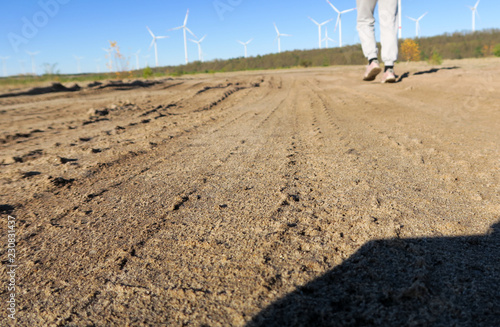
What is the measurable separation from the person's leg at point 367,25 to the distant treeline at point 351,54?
77.9 feet

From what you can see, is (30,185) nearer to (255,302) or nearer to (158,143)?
(158,143)

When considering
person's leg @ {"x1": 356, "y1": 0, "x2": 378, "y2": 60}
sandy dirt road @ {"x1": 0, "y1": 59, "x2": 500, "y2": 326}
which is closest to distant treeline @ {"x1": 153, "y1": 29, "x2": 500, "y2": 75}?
person's leg @ {"x1": 356, "y1": 0, "x2": 378, "y2": 60}

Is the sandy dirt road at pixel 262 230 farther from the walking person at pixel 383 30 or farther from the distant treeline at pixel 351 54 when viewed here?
the distant treeline at pixel 351 54

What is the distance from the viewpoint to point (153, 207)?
186cm

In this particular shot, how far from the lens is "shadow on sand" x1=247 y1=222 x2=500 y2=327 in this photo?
38.5 inches

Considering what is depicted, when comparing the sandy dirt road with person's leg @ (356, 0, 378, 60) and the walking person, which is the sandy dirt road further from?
person's leg @ (356, 0, 378, 60)

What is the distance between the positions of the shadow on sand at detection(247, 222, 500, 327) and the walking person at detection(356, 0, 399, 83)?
7.01 meters

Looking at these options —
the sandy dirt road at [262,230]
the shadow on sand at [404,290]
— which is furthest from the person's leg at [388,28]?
the shadow on sand at [404,290]

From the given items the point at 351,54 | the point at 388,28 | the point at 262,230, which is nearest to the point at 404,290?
the point at 262,230

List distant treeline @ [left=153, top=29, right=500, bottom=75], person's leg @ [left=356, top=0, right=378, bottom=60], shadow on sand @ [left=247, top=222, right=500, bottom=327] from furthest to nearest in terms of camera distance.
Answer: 1. distant treeline @ [left=153, top=29, right=500, bottom=75]
2. person's leg @ [left=356, top=0, right=378, bottom=60]
3. shadow on sand @ [left=247, top=222, right=500, bottom=327]

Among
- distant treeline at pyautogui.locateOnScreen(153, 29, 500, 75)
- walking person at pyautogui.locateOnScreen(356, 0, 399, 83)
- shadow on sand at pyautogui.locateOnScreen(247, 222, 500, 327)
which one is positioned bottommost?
shadow on sand at pyautogui.locateOnScreen(247, 222, 500, 327)

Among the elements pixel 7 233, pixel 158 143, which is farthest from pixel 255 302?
pixel 158 143

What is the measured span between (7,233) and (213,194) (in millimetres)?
1031

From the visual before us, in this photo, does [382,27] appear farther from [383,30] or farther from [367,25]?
[367,25]
